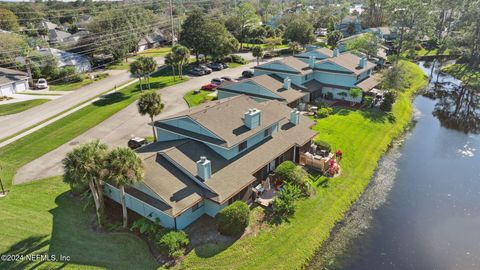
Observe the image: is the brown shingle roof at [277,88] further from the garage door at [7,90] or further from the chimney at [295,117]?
the garage door at [7,90]

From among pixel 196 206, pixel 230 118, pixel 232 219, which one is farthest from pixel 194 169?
pixel 230 118

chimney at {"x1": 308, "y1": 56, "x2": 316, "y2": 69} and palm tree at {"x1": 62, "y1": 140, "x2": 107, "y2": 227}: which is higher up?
chimney at {"x1": 308, "y1": 56, "x2": 316, "y2": 69}

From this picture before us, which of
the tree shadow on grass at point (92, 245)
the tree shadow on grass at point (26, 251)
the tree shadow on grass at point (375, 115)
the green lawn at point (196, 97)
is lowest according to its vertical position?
the tree shadow on grass at point (92, 245)

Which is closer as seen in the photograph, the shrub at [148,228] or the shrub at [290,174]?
the shrub at [148,228]

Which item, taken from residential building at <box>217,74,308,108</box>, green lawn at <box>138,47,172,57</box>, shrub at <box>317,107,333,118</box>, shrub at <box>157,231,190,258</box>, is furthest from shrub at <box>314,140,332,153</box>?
green lawn at <box>138,47,172,57</box>

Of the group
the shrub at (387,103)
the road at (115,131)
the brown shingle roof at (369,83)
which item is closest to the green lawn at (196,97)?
the road at (115,131)

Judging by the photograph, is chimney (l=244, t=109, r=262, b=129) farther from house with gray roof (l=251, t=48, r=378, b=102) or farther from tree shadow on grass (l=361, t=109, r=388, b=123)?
tree shadow on grass (l=361, t=109, r=388, b=123)

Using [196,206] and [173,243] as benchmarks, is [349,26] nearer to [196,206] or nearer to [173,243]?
[196,206]
